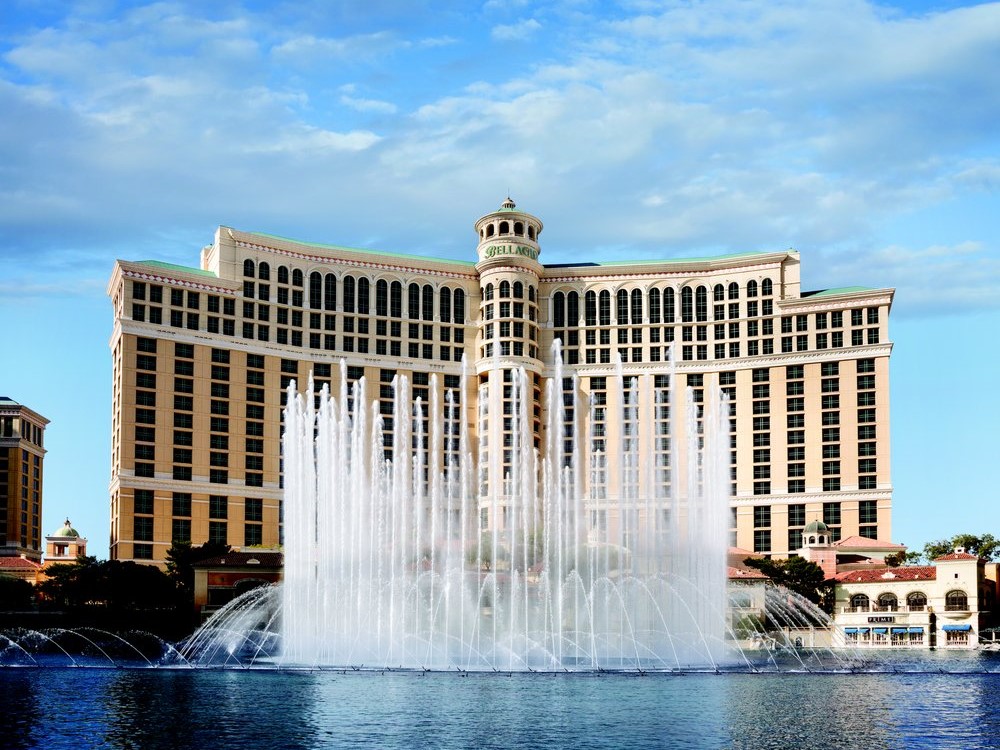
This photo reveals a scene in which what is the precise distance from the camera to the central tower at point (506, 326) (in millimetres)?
139875

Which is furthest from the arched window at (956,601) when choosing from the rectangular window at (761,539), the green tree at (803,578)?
the rectangular window at (761,539)

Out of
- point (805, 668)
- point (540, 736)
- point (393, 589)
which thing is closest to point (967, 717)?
point (540, 736)

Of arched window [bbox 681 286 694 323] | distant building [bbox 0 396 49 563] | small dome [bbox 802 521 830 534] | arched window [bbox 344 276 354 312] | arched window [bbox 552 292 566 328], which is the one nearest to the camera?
small dome [bbox 802 521 830 534]

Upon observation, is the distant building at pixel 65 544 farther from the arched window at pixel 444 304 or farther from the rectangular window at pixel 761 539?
the rectangular window at pixel 761 539

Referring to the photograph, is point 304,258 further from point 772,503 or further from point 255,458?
point 772,503

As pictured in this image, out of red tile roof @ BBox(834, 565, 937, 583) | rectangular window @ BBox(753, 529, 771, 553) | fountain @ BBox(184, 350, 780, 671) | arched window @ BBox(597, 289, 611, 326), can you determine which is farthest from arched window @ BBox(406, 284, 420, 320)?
fountain @ BBox(184, 350, 780, 671)

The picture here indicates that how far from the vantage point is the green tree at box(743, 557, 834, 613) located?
11350 cm

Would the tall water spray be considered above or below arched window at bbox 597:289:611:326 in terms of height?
below

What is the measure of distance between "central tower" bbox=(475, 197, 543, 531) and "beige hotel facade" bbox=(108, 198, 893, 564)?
0.25m

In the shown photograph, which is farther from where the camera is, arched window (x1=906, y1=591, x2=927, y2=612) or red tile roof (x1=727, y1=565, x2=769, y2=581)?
arched window (x1=906, y1=591, x2=927, y2=612)

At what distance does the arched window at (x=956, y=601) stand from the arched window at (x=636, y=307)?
48707 millimetres

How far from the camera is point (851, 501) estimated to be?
136 m

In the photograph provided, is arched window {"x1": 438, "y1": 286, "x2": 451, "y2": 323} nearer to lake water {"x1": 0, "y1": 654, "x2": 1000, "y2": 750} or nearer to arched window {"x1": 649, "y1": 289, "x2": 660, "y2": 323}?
arched window {"x1": 649, "y1": 289, "x2": 660, "y2": 323}

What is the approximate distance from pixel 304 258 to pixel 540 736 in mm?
105430
